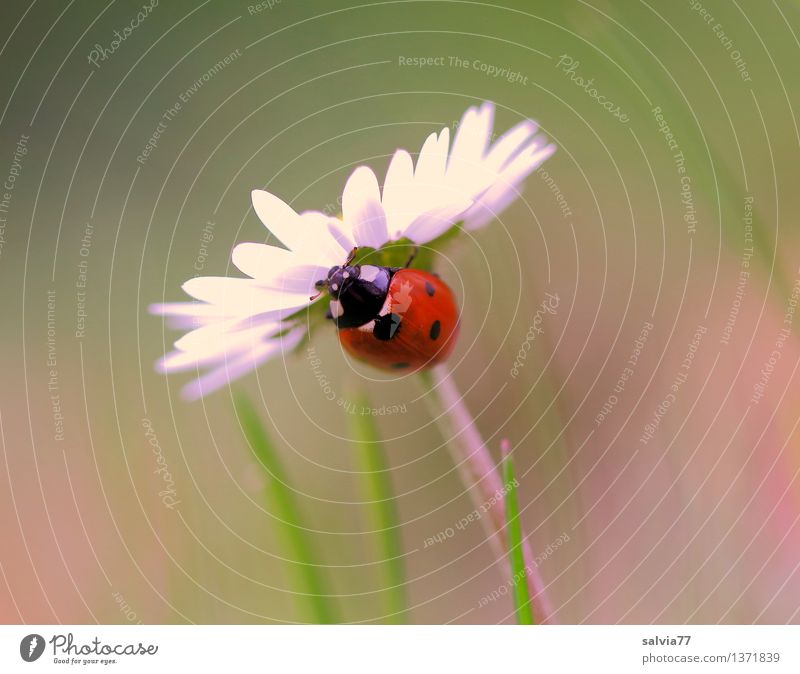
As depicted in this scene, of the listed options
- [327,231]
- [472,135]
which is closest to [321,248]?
[327,231]

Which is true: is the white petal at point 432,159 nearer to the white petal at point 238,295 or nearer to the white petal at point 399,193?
the white petal at point 399,193

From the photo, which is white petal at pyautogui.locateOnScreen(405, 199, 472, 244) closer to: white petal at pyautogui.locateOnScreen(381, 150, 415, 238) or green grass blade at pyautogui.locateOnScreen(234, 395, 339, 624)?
white petal at pyautogui.locateOnScreen(381, 150, 415, 238)

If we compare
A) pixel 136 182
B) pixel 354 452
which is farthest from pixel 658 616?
pixel 136 182

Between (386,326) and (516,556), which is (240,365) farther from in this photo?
(516,556)

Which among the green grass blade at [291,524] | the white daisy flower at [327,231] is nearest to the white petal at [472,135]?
the white daisy flower at [327,231]

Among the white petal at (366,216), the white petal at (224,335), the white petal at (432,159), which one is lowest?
the white petal at (224,335)

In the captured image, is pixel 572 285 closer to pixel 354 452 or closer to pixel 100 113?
pixel 354 452

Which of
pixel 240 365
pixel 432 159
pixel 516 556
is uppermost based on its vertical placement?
pixel 432 159

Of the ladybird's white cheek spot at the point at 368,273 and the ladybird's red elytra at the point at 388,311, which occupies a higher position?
the ladybird's white cheek spot at the point at 368,273
